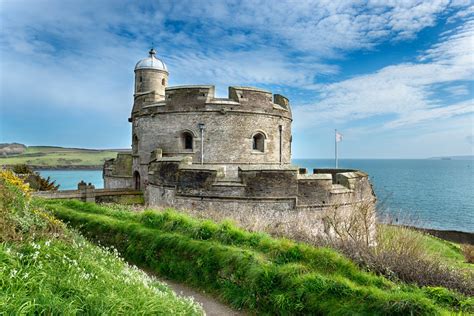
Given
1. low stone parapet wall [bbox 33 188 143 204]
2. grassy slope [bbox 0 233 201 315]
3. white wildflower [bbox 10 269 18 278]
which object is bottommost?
low stone parapet wall [bbox 33 188 143 204]

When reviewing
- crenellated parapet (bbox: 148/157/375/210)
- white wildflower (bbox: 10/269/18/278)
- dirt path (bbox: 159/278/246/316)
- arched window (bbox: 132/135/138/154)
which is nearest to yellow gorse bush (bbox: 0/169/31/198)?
dirt path (bbox: 159/278/246/316)

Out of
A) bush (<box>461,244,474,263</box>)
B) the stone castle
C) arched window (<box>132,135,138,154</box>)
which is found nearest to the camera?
the stone castle

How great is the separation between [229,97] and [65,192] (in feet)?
32.2

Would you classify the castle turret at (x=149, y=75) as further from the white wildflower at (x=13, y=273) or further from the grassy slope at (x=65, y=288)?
the white wildflower at (x=13, y=273)

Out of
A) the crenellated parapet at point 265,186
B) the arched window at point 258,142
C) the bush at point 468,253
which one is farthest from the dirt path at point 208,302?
the bush at point 468,253

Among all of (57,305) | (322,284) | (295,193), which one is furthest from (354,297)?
(295,193)

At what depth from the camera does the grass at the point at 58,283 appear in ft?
10.3

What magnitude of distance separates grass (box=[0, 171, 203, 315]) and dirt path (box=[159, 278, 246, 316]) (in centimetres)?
85

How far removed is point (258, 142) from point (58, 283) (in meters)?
14.8

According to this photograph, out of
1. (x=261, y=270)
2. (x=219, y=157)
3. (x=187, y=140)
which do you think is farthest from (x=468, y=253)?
(x=261, y=270)

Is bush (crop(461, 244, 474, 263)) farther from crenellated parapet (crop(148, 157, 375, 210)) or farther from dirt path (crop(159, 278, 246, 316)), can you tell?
dirt path (crop(159, 278, 246, 316))

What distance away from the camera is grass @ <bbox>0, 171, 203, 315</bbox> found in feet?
10.3

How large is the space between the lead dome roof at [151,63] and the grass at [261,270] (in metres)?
15.0

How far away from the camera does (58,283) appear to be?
3.62 meters
